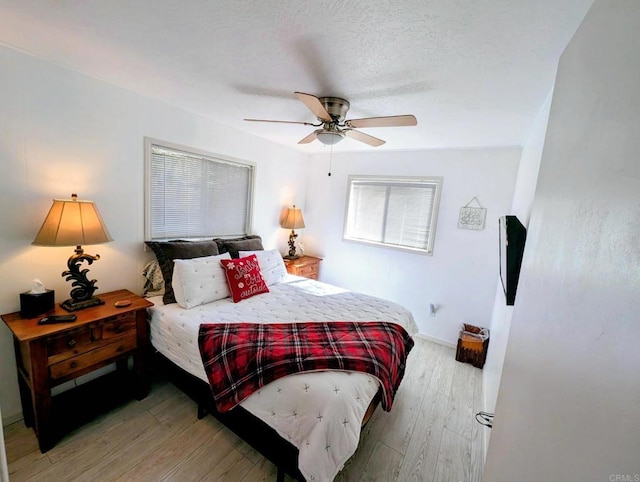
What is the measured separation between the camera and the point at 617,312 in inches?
16.7

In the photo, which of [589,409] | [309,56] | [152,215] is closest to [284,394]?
[589,409]

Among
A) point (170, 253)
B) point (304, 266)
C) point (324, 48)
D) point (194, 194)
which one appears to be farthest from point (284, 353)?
point (304, 266)

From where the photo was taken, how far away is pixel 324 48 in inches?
52.3

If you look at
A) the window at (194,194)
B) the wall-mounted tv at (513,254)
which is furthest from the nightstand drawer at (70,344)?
the wall-mounted tv at (513,254)

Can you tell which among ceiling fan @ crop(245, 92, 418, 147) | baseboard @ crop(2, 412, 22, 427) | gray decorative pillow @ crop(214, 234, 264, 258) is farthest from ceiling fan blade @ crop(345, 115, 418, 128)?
baseboard @ crop(2, 412, 22, 427)

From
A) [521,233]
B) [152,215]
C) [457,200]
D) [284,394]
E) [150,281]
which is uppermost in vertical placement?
[457,200]

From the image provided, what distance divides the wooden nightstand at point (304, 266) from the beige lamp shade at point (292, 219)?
514 mm

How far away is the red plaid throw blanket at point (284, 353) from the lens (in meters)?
1.46

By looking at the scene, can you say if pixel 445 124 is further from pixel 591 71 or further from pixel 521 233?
pixel 591 71

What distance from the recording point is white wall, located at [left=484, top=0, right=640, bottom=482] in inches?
15.9

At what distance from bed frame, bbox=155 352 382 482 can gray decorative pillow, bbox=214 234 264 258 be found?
1161 millimetres

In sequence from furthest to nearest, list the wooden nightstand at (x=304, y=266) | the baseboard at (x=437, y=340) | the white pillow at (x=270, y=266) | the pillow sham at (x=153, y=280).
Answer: the wooden nightstand at (x=304, y=266) < the baseboard at (x=437, y=340) < the white pillow at (x=270, y=266) < the pillow sham at (x=153, y=280)

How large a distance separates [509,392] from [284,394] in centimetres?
103

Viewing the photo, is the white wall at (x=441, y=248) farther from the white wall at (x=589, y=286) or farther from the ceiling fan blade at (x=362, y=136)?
the white wall at (x=589, y=286)
